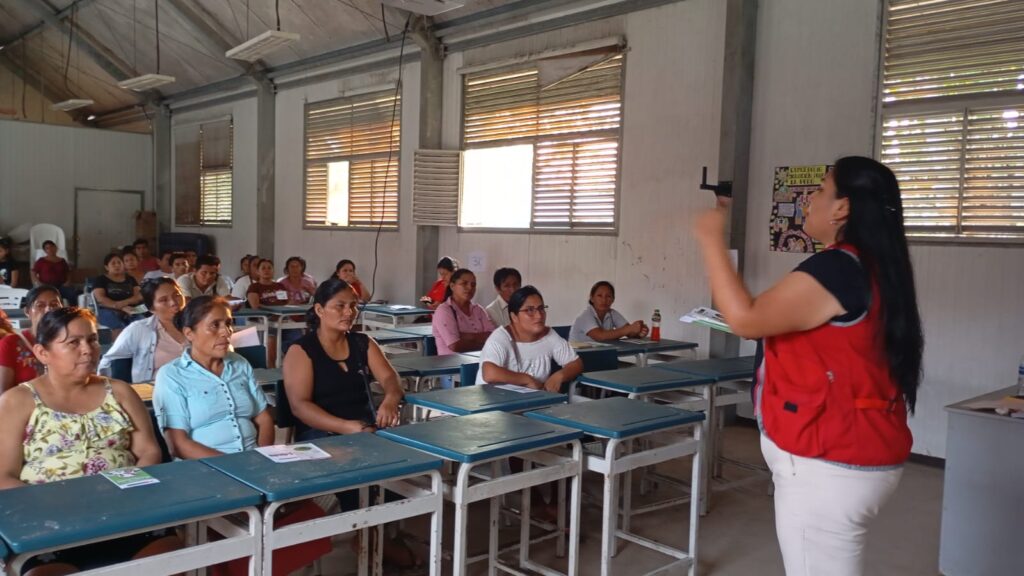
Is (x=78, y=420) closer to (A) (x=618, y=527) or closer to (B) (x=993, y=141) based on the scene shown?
(A) (x=618, y=527)

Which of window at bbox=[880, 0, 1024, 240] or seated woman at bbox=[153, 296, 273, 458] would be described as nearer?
seated woman at bbox=[153, 296, 273, 458]

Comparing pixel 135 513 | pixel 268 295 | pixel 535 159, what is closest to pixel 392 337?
pixel 268 295

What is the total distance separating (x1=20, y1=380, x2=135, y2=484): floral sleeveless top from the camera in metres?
2.25

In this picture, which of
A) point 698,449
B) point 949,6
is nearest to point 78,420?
point 698,449

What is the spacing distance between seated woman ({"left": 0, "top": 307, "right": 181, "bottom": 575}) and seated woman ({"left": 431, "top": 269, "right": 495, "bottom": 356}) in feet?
8.31

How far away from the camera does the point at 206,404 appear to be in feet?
8.92

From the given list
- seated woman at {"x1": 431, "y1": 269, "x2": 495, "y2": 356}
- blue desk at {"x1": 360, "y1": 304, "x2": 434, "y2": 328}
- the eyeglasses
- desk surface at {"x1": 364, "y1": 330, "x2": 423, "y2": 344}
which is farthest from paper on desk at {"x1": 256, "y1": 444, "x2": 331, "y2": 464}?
blue desk at {"x1": 360, "y1": 304, "x2": 434, "y2": 328}

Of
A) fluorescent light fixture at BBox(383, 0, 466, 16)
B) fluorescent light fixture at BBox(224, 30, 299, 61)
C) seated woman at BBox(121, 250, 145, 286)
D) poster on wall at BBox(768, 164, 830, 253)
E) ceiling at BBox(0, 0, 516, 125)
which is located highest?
ceiling at BBox(0, 0, 516, 125)

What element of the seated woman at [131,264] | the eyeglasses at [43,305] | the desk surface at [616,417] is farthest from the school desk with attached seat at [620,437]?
the seated woman at [131,264]

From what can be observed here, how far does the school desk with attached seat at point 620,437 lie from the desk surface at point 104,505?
1.22 m

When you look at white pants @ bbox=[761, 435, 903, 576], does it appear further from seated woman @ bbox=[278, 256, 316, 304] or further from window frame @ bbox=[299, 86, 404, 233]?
window frame @ bbox=[299, 86, 404, 233]

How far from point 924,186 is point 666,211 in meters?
1.89

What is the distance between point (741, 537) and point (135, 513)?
276 centimetres

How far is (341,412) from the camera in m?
3.12
